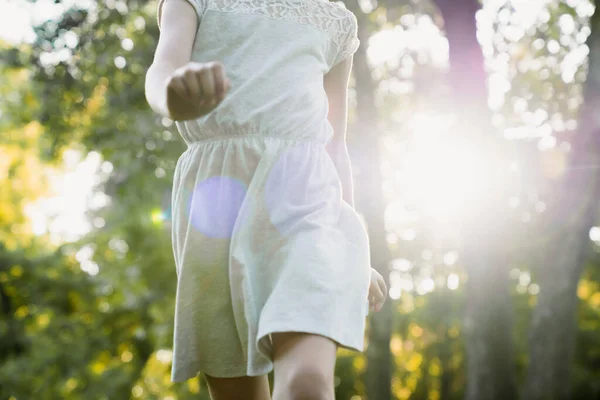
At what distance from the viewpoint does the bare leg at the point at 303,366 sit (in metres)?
1.46

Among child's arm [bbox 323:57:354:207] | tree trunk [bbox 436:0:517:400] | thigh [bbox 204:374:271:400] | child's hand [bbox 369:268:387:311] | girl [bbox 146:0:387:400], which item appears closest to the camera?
girl [bbox 146:0:387:400]

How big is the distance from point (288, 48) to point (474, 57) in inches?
221

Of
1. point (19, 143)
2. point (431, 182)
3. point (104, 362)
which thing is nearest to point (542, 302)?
point (431, 182)

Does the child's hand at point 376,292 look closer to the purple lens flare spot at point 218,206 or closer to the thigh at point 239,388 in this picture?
the thigh at point 239,388

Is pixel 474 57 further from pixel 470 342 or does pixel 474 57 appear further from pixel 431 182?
pixel 431 182

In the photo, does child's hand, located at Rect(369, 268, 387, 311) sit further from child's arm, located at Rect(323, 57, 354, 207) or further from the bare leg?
the bare leg

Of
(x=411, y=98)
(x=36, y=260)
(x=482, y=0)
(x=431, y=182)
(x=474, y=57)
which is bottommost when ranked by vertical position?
(x=36, y=260)

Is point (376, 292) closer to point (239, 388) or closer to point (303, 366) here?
point (239, 388)

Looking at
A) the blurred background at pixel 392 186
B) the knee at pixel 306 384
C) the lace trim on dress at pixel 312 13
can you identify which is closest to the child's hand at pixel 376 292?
the knee at pixel 306 384

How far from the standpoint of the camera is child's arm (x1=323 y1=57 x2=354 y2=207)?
220 cm

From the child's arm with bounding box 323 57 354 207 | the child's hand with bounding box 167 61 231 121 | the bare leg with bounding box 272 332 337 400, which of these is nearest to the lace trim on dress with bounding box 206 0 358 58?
the child's arm with bounding box 323 57 354 207

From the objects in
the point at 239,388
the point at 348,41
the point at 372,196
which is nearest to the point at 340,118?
the point at 348,41

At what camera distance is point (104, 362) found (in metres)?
11.7

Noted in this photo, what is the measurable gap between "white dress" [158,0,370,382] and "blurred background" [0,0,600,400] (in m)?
5.26
